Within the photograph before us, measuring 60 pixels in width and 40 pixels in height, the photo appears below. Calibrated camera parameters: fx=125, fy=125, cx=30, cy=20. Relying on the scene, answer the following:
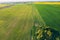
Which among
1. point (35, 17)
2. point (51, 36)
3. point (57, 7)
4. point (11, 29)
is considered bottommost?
point (51, 36)

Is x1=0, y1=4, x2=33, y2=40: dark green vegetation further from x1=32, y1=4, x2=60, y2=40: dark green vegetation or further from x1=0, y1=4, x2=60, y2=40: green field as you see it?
x1=32, y1=4, x2=60, y2=40: dark green vegetation

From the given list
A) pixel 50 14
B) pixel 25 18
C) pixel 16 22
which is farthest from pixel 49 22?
pixel 16 22

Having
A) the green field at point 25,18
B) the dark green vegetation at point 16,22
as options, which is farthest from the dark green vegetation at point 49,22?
the dark green vegetation at point 16,22

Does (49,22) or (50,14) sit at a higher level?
(50,14)

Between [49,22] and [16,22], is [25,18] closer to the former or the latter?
[16,22]

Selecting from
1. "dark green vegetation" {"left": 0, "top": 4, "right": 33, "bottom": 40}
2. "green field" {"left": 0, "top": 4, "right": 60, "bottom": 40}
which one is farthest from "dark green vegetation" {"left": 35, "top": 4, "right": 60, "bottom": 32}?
Answer: "dark green vegetation" {"left": 0, "top": 4, "right": 33, "bottom": 40}

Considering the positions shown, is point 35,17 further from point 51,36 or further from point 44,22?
point 51,36

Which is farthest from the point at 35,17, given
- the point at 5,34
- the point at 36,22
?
the point at 5,34

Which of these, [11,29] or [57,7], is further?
[57,7]
